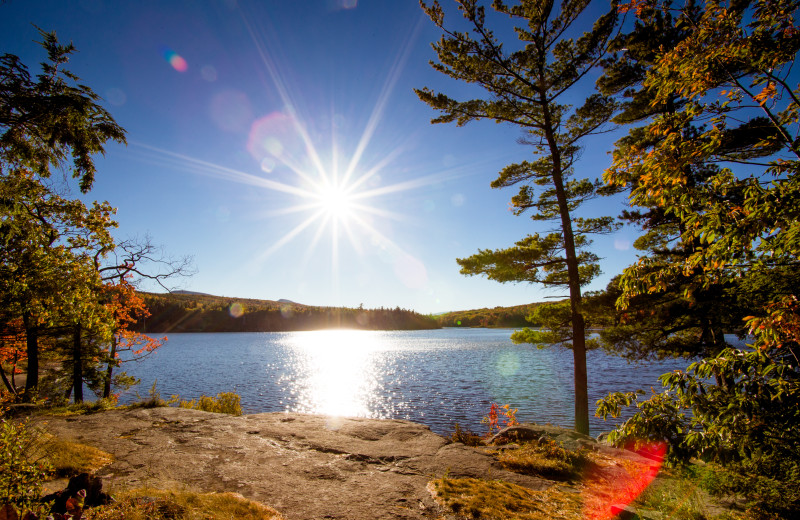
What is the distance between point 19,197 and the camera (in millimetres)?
6414

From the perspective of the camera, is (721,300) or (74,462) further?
(721,300)

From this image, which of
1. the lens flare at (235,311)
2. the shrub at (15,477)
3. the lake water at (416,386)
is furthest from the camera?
the lens flare at (235,311)

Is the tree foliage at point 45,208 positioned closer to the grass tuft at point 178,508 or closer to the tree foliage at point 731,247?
the grass tuft at point 178,508

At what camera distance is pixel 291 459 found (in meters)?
7.26

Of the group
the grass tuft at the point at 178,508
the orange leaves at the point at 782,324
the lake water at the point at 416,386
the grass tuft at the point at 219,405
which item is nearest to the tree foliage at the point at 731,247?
the orange leaves at the point at 782,324

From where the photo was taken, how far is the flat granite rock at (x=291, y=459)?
17.6 ft

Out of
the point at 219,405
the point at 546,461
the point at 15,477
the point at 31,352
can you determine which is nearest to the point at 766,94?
the point at 546,461

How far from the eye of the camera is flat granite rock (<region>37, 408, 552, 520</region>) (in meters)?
5.38

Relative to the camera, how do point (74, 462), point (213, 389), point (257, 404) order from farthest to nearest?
point (213, 389), point (257, 404), point (74, 462)

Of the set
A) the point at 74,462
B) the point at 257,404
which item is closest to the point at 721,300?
the point at 74,462

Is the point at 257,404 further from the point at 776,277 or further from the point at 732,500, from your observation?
the point at 776,277

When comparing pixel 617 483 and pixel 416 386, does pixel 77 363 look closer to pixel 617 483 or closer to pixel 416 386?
pixel 617 483

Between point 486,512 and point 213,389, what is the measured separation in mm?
30827

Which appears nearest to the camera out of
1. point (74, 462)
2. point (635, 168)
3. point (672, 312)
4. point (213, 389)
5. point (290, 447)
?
point (635, 168)
